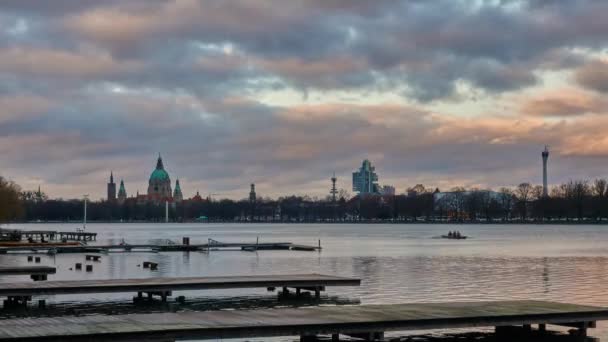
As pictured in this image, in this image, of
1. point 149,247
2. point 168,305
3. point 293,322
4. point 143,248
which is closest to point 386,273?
point 168,305

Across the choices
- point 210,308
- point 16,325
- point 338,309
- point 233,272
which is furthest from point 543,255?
point 16,325

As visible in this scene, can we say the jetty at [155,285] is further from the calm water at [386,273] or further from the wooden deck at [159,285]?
the calm water at [386,273]

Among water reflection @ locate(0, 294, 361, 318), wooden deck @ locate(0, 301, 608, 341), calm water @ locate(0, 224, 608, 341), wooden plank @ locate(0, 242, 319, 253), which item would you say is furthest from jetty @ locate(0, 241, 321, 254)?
wooden deck @ locate(0, 301, 608, 341)

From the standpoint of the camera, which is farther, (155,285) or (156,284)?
(156,284)

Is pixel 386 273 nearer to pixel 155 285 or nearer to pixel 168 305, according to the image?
pixel 168 305

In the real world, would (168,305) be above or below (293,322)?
below

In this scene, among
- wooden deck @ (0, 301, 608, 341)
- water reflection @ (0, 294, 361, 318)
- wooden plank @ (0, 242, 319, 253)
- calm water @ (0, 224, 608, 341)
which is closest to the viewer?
wooden deck @ (0, 301, 608, 341)

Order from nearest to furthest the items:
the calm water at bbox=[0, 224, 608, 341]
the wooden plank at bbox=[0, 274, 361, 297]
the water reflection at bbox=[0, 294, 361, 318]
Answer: the water reflection at bbox=[0, 294, 361, 318]
the wooden plank at bbox=[0, 274, 361, 297]
the calm water at bbox=[0, 224, 608, 341]

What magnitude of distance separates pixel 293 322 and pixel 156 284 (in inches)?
528

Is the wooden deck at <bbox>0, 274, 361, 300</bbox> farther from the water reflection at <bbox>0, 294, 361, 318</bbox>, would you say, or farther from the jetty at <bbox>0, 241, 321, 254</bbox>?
the jetty at <bbox>0, 241, 321, 254</bbox>

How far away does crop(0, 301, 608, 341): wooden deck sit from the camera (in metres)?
21.3

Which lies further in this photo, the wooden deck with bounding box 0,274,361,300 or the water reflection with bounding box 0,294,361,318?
the wooden deck with bounding box 0,274,361,300

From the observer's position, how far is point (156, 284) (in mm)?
35312

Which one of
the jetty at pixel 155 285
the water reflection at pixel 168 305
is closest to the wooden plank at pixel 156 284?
the jetty at pixel 155 285
